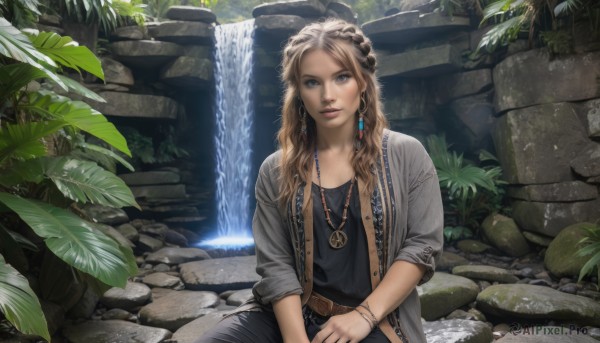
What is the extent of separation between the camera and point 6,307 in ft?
7.39

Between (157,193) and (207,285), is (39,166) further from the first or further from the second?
(157,193)

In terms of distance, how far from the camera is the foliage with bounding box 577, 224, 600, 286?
14.2 feet

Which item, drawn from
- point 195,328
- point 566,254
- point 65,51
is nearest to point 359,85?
point 65,51

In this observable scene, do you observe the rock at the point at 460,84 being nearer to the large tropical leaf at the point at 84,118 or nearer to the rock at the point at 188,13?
the rock at the point at 188,13

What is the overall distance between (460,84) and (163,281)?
16.8 ft

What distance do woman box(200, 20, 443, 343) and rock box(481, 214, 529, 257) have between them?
16.1 ft

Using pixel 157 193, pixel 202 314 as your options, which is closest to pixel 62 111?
pixel 202 314

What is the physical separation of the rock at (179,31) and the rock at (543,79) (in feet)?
15.3

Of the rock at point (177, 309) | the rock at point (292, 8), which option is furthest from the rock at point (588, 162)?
the rock at point (292, 8)

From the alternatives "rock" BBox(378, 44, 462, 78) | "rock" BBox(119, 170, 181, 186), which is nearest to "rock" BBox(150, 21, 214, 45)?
"rock" BBox(119, 170, 181, 186)

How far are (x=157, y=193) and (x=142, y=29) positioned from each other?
2.69 metres

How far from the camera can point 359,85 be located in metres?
1.83

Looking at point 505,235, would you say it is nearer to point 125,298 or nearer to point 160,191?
point 125,298

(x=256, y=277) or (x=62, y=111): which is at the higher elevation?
(x=62, y=111)
